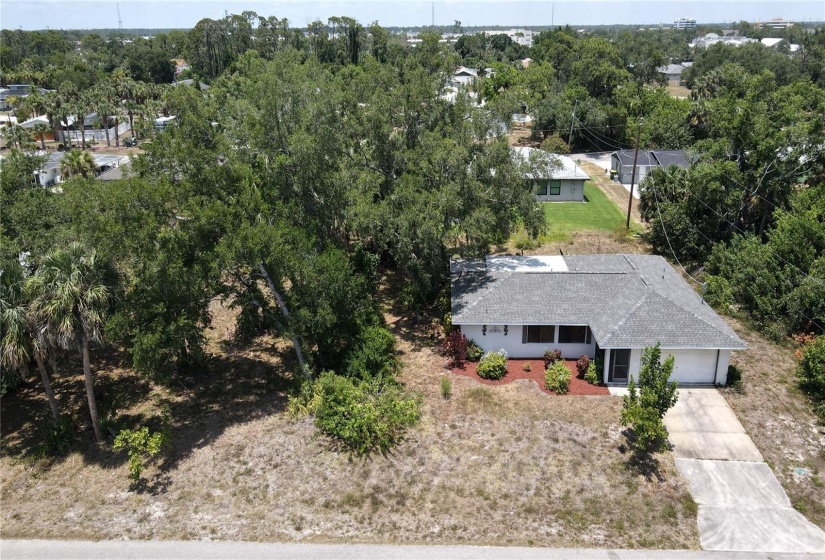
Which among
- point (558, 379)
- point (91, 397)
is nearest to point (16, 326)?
point (91, 397)

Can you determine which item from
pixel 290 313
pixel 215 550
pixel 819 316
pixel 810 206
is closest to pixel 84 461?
pixel 215 550

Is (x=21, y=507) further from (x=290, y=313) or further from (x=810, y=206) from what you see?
(x=810, y=206)

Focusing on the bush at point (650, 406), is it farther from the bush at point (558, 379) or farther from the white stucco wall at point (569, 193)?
the white stucco wall at point (569, 193)

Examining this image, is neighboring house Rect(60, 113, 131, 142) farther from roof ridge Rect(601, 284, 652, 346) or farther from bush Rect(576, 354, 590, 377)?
roof ridge Rect(601, 284, 652, 346)

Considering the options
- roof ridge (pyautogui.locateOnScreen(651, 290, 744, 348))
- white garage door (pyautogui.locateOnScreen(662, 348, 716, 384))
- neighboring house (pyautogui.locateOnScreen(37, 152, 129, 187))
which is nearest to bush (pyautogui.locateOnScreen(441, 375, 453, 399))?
white garage door (pyautogui.locateOnScreen(662, 348, 716, 384))

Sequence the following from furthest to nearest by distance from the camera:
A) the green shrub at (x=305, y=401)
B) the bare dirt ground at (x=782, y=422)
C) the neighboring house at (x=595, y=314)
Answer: the neighboring house at (x=595, y=314) < the green shrub at (x=305, y=401) < the bare dirt ground at (x=782, y=422)

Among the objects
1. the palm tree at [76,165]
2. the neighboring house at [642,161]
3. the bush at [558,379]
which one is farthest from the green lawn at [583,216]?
the palm tree at [76,165]
